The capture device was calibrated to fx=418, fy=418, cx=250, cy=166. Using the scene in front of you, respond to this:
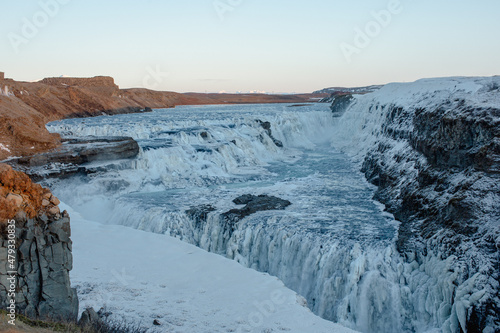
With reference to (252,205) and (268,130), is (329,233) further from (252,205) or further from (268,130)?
(268,130)

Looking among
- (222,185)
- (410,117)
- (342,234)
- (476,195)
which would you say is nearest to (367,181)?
(410,117)

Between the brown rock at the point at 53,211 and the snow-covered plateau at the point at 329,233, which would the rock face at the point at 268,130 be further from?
the brown rock at the point at 53,211

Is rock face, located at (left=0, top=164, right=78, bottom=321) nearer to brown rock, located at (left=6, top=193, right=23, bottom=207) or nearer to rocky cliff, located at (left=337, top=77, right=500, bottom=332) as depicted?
brown rock, located at (left=6, top=193, right=23, bottom=207)

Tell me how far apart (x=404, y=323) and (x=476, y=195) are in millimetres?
3344

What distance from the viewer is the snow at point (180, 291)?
21.7 ft

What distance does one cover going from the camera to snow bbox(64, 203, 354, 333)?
21.7ft

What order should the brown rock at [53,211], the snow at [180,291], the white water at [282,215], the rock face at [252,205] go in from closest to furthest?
the brown rock at [53,211], the snow at [180,291], the white water at [282,215], the rock face at [252,205]

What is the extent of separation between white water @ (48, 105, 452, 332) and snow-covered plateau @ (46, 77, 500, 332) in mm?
43

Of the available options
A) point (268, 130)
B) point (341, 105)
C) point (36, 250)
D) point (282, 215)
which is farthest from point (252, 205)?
point (341, 105)

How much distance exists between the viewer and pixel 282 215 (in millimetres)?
13367

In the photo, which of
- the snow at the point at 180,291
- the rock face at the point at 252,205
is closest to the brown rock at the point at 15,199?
the snow at the point at 180,291

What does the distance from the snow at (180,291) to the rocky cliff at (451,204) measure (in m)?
2.68

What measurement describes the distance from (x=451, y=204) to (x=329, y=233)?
3221mm

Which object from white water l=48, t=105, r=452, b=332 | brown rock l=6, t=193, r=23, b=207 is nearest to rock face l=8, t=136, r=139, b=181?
white water l=48, t=105, r=452, b=332
